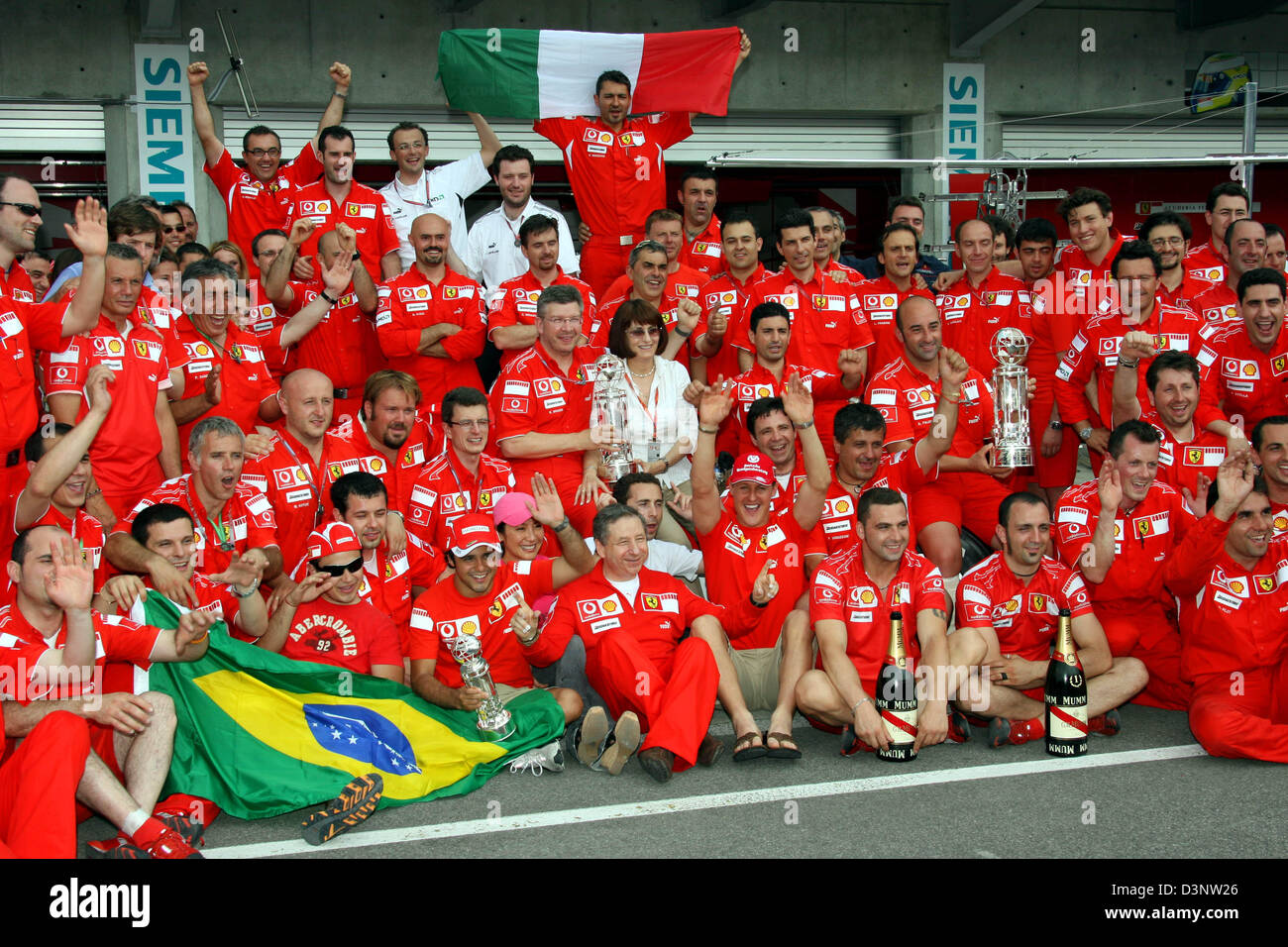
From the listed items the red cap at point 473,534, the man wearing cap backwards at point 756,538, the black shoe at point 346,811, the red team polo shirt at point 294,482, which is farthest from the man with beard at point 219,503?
the man wearing cap backwards at point 756,538

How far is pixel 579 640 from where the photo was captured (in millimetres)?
Result: 5762

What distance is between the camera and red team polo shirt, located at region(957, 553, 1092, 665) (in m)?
5.86

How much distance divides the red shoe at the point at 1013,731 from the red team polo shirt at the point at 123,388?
446 cm

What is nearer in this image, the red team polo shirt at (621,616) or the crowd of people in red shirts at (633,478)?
the crowd of people in red shirts at (633,478)

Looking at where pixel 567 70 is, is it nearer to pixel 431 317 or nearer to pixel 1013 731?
pixel 431 317

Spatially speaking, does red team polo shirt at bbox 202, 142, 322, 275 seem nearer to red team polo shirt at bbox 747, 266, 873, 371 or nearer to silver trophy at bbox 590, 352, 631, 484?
silver trophy at bbox 590, 352, 631, 484

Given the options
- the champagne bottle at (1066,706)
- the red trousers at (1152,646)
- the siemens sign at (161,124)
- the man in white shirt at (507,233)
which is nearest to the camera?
the champagne bottle at (1066,706)

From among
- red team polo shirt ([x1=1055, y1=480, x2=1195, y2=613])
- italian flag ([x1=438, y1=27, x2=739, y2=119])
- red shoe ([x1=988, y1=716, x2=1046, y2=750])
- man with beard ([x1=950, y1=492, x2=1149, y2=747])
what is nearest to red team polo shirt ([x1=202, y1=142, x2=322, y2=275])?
italian flag ([x1=438, y1=27, x2=739, y2=119])

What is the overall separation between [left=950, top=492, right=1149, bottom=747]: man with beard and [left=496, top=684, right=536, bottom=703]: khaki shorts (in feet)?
6.86

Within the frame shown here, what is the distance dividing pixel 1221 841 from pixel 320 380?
4.79m

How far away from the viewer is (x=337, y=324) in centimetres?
780

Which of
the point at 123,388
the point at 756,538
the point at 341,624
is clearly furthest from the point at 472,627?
the point at 123,388

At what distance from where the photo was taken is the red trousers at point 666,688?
525cm

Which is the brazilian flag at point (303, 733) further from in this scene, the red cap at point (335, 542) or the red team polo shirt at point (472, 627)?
the red cap at point (335, 542)
